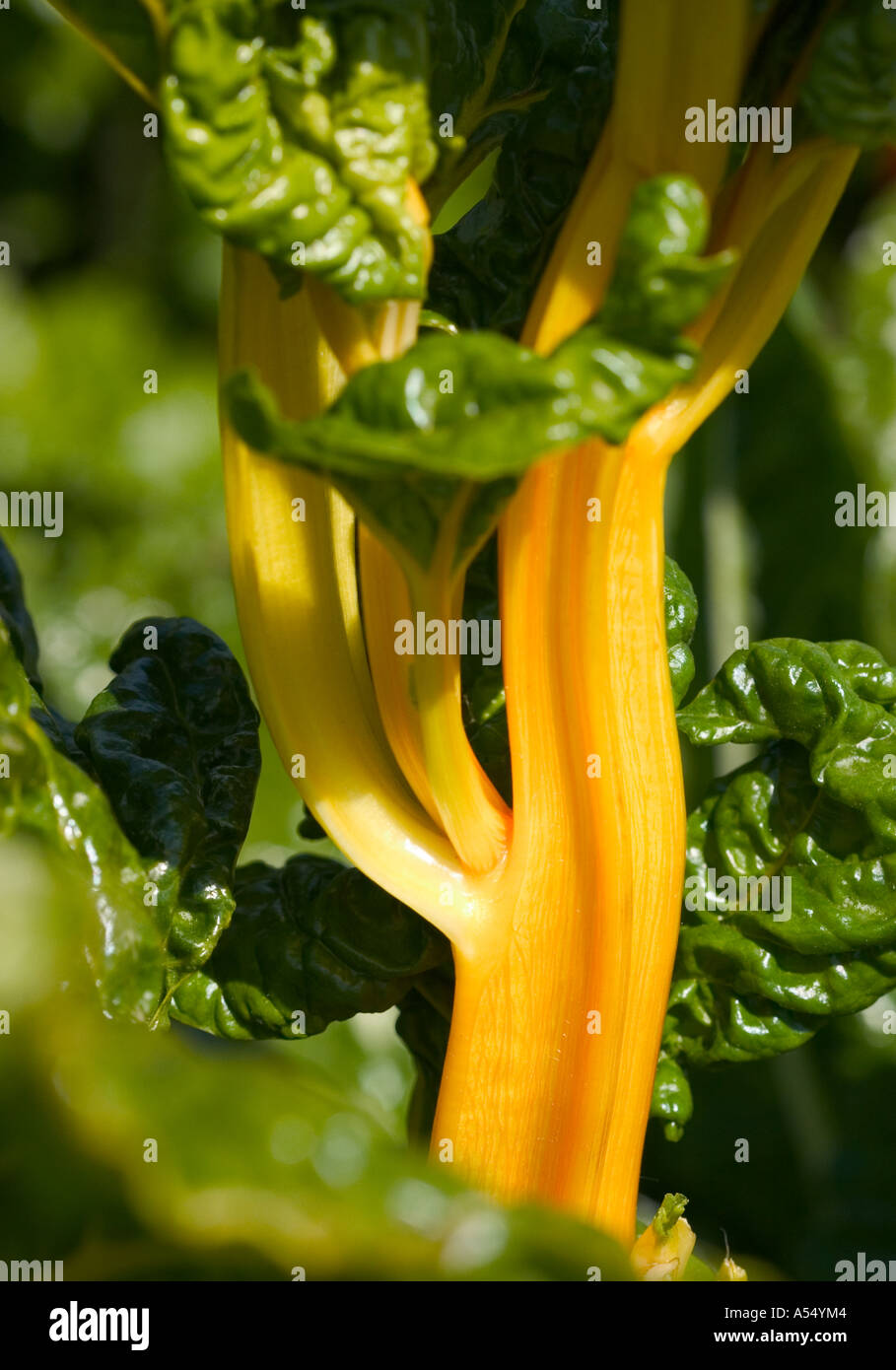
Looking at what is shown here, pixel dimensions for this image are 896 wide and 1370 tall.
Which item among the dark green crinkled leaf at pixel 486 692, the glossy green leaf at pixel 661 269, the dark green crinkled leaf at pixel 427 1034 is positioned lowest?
the dark green crinkled leaf at pixel 427 1034

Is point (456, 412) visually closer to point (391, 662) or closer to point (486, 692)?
point (391, 662)

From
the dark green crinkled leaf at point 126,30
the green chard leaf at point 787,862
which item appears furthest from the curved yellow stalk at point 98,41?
the green chard leaf at point 787,862

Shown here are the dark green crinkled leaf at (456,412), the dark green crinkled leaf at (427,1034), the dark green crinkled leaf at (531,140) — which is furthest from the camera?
the dark green crinkled leaf at (427,1034)

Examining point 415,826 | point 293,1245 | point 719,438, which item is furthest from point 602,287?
point 719,438

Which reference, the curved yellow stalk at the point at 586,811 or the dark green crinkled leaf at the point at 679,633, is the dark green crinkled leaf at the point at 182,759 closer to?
the curved yellow stalk at the point at 586,811

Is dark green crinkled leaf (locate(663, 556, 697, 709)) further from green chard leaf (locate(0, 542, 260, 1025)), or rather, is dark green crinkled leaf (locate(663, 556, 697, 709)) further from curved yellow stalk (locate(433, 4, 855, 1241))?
green chard leaf (locate(0, 542, 260, 1025))
